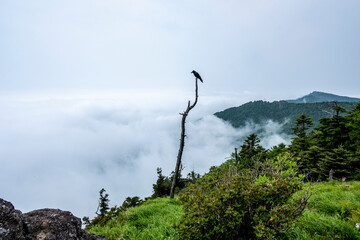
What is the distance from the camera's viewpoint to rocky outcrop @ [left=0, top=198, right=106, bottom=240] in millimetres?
1911

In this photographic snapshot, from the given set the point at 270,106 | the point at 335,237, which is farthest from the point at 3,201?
the point at 270,106

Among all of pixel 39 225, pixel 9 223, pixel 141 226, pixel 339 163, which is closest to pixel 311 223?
pixel 141 226

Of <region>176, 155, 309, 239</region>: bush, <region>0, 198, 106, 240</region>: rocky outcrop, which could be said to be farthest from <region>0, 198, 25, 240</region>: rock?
<region>176, 155, 309, 239</region>: bush

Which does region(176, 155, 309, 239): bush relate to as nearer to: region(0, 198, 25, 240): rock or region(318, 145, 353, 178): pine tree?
region(0, 198, 25, 240): rock

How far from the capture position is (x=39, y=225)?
7.45 feet

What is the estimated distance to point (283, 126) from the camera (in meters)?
160

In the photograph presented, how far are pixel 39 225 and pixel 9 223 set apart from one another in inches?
16.1

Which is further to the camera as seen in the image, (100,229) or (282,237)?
(100,229)

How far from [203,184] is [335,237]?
2.56 meters

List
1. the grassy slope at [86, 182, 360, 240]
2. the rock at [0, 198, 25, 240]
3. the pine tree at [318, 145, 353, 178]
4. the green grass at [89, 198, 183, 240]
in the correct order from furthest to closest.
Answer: the pine tree at [318, 145, 353, 178]
the green grass at [89, 198, 183, 240]
the grassy slope at [86, 182, 360, 240]
the rock at [0, 198, 25, 240]

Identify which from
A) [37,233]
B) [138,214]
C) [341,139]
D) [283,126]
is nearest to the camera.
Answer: [37,233]

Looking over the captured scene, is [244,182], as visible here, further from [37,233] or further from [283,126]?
[283,126]

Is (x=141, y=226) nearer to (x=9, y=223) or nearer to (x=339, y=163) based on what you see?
(x=9, y=223)

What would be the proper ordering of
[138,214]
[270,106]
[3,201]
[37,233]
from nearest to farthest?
[3,201], [37,233], [138,214], [270,106]
